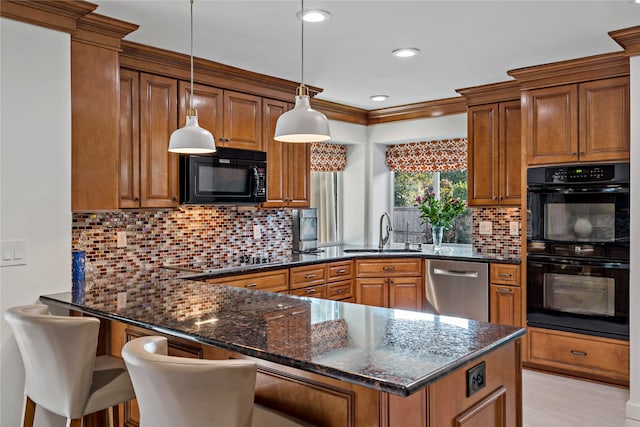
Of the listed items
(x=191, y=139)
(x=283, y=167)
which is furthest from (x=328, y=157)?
(x=191, y=139)

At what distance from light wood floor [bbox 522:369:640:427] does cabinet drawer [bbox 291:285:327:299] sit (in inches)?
70.3

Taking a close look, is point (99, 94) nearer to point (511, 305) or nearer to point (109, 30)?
point (109, 30)

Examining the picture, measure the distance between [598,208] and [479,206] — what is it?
3.83ft

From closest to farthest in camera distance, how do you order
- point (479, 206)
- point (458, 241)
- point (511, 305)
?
point (511, 305)
point (479, 206)
point (458, 241)

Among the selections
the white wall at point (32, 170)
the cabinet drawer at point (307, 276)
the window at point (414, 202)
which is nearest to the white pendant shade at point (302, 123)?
the white wall at point (32, 170)

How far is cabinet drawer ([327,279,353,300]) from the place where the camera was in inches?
179

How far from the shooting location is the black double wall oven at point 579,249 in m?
3.60

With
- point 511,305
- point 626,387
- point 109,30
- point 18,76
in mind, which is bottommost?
point 626,387

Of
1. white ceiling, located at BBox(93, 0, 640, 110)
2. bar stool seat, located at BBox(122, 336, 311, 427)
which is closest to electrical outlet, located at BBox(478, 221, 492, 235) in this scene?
white ceiling, located at BBox(93, 0, 640, 110)

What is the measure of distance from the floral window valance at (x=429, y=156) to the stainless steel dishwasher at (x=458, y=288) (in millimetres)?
1307

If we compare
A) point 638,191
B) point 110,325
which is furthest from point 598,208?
point 110,325

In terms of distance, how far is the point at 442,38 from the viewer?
3.22 metres

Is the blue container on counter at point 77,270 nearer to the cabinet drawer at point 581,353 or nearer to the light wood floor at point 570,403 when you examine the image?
the light wood floor at point 570,403

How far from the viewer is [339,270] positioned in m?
4.64
